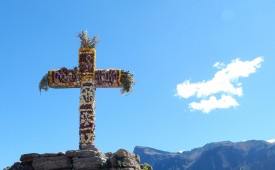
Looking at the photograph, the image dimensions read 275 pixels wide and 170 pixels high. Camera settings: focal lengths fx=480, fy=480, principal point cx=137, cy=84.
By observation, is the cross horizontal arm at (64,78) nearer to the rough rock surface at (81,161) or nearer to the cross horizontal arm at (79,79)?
the cross horizontal arm at (79,79)

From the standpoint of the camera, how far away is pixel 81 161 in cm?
1942

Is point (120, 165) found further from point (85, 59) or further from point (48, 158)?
point (85, 59)

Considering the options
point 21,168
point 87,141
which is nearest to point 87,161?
point 21,168

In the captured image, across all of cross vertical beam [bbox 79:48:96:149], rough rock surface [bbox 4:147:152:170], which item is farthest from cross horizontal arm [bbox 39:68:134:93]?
rough rock surface [bbox 4:147:152:170]

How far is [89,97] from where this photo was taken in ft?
81.8

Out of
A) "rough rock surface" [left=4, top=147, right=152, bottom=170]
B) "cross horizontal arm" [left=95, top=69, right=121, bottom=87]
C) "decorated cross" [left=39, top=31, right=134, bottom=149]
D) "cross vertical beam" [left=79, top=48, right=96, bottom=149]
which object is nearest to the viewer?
"rough rock surface" [left=4, top=147, right=152, bottom=170]

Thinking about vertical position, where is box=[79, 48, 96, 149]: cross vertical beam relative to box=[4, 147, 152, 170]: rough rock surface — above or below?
above

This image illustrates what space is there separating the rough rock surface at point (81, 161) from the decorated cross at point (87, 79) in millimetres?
4520

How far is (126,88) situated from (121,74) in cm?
81

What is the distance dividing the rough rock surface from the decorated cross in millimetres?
4520

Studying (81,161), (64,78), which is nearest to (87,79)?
(64,78)

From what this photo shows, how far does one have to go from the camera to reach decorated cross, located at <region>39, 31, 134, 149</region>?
2467 centimetres

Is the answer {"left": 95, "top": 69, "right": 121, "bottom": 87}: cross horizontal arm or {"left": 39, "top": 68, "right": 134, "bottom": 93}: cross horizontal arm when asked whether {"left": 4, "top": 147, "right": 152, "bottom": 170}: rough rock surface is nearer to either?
{"left": 95, "top": 69, "right": 121, "bottom": 87}: cross horizontal arm

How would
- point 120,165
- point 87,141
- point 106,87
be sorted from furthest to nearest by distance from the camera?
point 106,87 → point 87,141 → point 120,165
